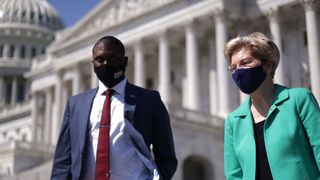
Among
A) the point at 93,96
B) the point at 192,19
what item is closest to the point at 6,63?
the point at 192,19

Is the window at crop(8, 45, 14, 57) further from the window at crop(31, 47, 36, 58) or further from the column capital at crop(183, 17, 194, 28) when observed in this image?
the column capital at crop(183, 17, 194, 28)

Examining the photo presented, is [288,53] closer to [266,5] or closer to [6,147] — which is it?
[266,5]

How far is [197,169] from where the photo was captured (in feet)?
126

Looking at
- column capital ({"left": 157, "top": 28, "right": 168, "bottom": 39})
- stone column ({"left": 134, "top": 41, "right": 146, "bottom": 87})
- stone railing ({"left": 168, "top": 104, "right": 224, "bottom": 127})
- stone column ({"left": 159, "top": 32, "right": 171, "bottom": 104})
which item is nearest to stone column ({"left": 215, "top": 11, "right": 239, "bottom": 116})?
stone railing ({"left": 168, "top": 104, "right": 224, "bottom": 127})

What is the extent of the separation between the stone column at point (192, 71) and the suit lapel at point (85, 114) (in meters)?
38.4

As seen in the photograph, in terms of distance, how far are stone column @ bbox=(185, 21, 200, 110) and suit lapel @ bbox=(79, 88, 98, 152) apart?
3842cm

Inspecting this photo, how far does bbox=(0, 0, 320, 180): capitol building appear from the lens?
37688mm

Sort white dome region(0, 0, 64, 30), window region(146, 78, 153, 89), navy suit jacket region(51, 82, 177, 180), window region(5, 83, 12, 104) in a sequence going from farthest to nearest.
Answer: white dome region(0, 0, 64, 30)
window region(5, 83, 12, 104)
window region(146, 78, 153, 89)
navy suit jacket region(51, 82, 177, 180)

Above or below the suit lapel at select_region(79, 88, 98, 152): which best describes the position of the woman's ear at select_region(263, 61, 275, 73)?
above

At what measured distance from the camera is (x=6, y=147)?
49250mm

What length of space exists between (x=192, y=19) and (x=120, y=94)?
41.0 metres

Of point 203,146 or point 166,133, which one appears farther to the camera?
point 203,146

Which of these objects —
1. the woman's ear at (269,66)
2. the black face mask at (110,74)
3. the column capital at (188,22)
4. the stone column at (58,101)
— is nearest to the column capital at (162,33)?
the column capital at (188,22)

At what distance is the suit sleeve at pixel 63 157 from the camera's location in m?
6.10
